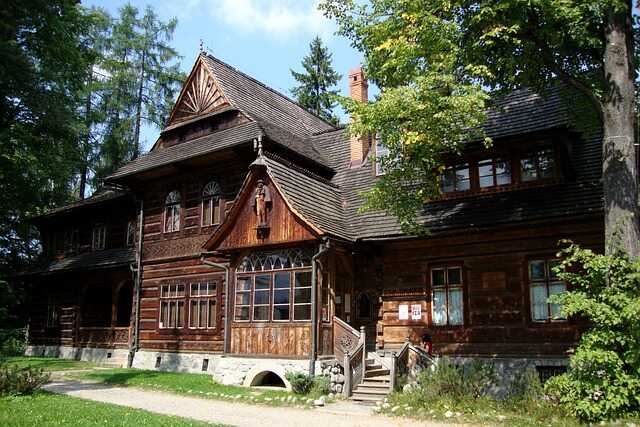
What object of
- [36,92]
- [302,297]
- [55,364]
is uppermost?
[36,92]

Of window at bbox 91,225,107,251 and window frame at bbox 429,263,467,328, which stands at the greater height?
window at bbox 91,225,107,251

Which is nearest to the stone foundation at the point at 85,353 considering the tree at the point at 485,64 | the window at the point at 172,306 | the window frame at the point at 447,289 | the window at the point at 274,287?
the window at the point at 172,306

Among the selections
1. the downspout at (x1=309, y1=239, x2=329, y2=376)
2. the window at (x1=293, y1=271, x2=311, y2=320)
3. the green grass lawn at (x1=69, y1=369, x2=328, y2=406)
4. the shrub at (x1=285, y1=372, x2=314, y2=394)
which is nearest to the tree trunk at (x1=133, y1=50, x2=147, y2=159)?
the green grass lawn at (x1=69, y1=369, x2=328, y2=406)

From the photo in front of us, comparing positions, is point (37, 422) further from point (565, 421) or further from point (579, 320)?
point (579, 320)

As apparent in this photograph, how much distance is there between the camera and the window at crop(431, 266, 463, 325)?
1609cm

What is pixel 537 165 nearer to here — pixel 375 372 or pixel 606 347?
pixel 606 347

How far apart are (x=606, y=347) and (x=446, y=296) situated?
19.9 ft

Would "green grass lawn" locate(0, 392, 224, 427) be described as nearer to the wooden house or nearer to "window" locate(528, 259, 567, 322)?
the wooden house

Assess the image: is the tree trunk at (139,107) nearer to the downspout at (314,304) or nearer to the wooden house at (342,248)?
the wooden house at (342,248)

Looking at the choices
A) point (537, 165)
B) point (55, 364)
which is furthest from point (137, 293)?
point (537, 165)

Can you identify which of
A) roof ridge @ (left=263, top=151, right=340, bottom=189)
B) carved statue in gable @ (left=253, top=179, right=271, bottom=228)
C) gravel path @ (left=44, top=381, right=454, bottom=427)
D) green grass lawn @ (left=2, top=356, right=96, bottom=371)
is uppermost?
roof ridge @ (left=263, top=151, right=340, bottom=189)

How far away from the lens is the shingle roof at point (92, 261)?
24.3 metres

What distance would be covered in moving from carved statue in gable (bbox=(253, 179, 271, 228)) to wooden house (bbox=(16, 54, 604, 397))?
0.04 m

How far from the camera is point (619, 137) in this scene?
38.3ft
